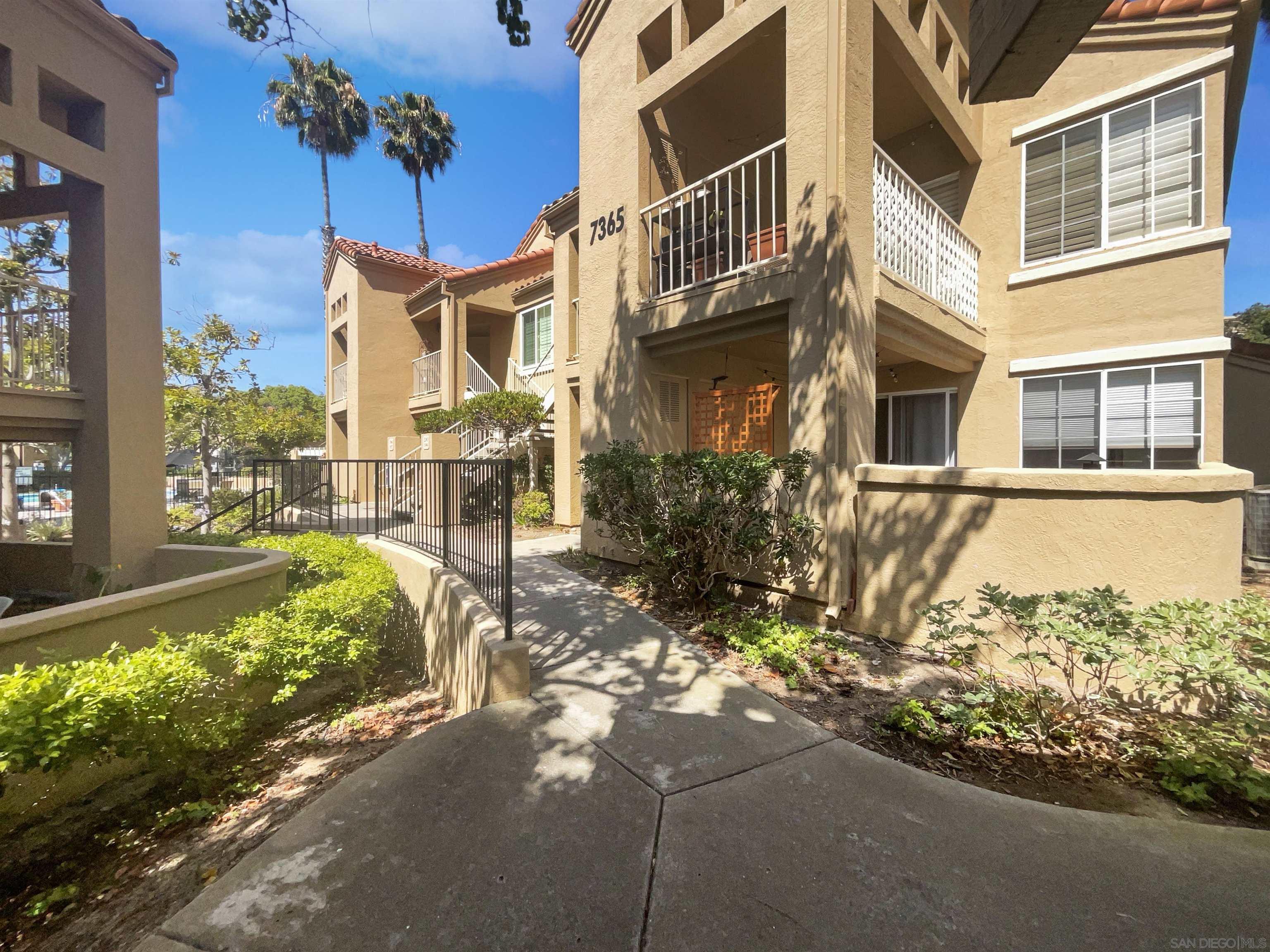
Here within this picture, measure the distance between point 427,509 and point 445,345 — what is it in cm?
1010

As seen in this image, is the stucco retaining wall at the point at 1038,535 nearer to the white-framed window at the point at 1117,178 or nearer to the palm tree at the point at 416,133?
the white-framed window at the point at 1117,178

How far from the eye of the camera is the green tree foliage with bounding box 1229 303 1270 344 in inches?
1155

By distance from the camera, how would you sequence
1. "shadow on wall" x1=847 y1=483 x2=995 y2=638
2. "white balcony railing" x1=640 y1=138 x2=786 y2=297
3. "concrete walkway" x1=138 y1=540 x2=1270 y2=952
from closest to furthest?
1. "concrete walkway" x1=138 y1=540 x2=1270 y2=952
2. "shadow on wall" x1=847 y1=483 x2=995 y2=638
3. "white balcony railing" x1=640 y1=138 x2=786 y2=297

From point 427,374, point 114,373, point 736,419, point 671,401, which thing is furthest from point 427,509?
point 427,374

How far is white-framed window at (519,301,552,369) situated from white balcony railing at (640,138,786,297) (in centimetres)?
686

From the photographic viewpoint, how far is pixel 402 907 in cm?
219

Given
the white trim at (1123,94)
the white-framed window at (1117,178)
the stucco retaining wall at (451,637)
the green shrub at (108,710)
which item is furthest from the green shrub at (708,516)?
the white trim at (1123,94)

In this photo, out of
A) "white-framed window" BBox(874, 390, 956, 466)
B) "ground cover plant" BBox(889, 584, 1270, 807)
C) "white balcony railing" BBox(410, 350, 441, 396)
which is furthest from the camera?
"white balcony railing" BBox(410, 350, 441, 396)

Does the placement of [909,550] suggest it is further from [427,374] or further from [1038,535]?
[427,374]

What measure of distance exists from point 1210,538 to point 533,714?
4.99m

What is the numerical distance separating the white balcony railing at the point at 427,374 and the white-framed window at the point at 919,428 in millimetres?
13009

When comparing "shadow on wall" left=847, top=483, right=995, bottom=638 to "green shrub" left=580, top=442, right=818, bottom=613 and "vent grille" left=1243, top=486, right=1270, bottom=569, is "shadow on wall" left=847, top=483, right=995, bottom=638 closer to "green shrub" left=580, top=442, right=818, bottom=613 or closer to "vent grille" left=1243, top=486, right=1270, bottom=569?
"green shrub" left=580, top=442, right=818, bottom=613

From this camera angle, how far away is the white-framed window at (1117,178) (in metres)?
6.66

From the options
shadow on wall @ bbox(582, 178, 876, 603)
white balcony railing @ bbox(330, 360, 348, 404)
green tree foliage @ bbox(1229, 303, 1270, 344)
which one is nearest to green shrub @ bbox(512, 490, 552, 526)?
shadow on wall @ bbox(582, 178, 876, 603)
